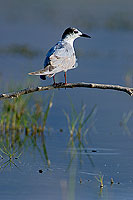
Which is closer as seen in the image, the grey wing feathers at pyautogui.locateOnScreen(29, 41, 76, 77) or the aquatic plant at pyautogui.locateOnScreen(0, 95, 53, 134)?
the grey wing feathers at pyautogui.locateOnScreen(29, 41, 76, 77)

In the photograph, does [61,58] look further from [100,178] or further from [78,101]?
[78,101]

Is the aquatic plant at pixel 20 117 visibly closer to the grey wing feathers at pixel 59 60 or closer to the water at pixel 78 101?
the water at pixel 78 101

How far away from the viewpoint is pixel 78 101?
10953 mm

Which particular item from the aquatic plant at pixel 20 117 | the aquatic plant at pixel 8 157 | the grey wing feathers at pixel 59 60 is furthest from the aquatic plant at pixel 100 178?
the aquatic plant at pixel 20 117

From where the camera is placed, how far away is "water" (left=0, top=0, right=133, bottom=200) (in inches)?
261

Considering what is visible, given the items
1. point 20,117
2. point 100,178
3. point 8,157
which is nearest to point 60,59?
point 100,178

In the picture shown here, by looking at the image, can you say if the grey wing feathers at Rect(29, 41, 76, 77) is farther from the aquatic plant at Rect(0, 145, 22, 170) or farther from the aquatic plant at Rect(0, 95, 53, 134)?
the aquatic plant at Rect(0, 95, 53, 134)

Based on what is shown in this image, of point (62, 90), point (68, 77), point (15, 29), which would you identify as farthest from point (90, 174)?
point (15, 29)

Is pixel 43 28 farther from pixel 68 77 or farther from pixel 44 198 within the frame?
pixel 44 198

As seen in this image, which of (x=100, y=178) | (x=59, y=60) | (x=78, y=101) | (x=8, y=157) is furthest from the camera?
(x=78, y=101)

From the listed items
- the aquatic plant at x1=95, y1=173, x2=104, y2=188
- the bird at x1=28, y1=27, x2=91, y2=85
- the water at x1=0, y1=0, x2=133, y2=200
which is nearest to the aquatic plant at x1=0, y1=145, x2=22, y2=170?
the water at x1=0, y1=0, x2=133, y2=200

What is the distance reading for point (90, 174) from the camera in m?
7.07

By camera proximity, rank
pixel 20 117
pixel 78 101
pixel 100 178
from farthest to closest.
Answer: pixel 78 101 → pixel 20 117 → pixel 100 178

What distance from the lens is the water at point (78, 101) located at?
261 inches
